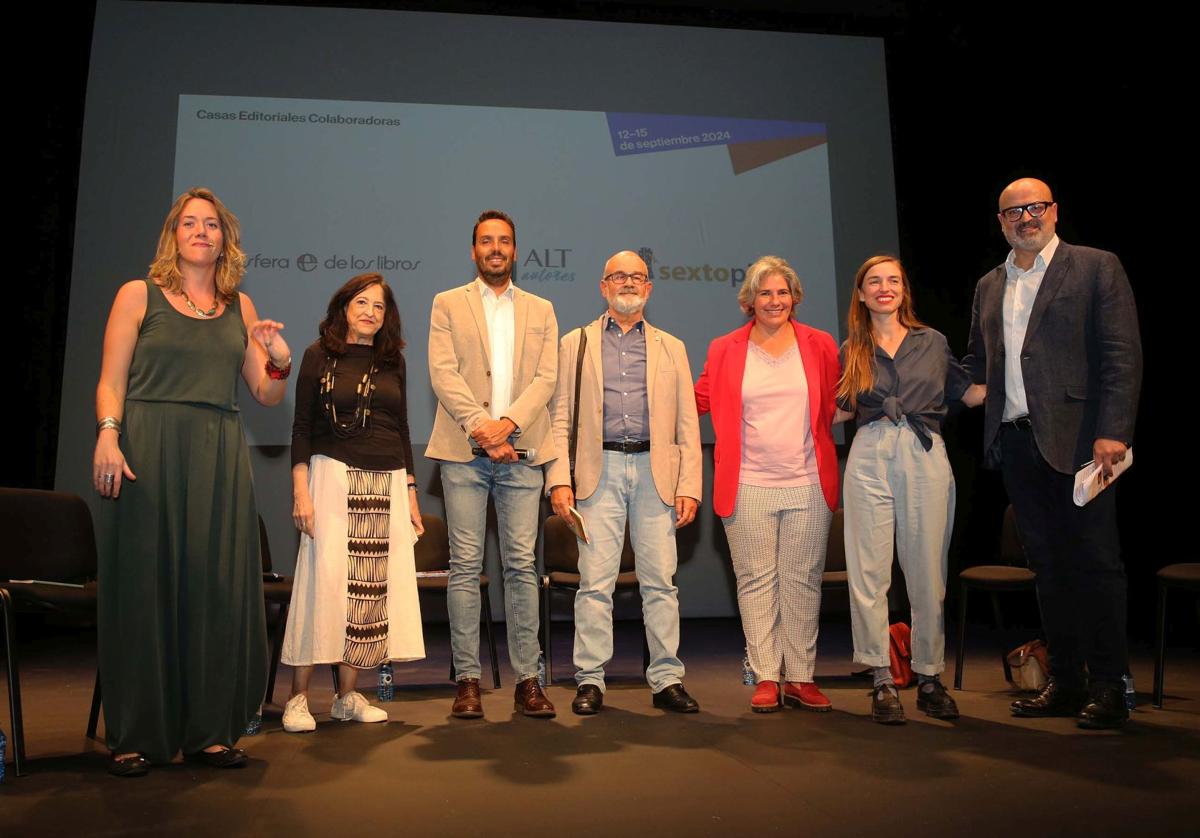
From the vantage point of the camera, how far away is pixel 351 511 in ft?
10.5

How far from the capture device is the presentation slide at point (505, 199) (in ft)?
18.4

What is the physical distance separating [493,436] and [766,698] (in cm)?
132

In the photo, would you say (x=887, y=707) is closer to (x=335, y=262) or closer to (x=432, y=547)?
(x=432, y=547)

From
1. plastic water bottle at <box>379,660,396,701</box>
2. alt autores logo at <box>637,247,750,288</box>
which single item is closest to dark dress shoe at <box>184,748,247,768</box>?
plastic water bottle at <box>379,660,396,701</box>

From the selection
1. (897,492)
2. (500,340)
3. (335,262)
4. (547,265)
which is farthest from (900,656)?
(335,262)

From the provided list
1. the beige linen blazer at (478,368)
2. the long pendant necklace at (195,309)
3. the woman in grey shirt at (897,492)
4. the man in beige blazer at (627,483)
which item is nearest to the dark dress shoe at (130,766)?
the long pendant necklace at (195,309)

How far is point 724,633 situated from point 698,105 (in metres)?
3.30

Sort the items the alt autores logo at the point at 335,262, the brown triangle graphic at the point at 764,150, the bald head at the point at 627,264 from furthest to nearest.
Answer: the brown triangle graphic at the point at 764,150
the alt autores logo at the point at 335,262
the bald head at the point at 627,264

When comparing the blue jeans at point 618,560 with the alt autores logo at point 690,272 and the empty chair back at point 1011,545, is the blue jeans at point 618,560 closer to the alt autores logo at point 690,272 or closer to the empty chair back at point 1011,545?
the empty chair back at point 1011,545

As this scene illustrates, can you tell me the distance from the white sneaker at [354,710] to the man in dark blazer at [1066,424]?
2.16m

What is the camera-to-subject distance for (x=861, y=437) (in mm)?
3395

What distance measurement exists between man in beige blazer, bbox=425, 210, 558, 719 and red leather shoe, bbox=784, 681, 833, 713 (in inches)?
33.9

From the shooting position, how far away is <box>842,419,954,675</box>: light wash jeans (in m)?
3.23

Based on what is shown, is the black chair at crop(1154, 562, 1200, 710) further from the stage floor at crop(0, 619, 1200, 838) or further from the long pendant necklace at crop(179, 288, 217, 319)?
the long pendant necklace at crop(179, 288, 217, 319)
